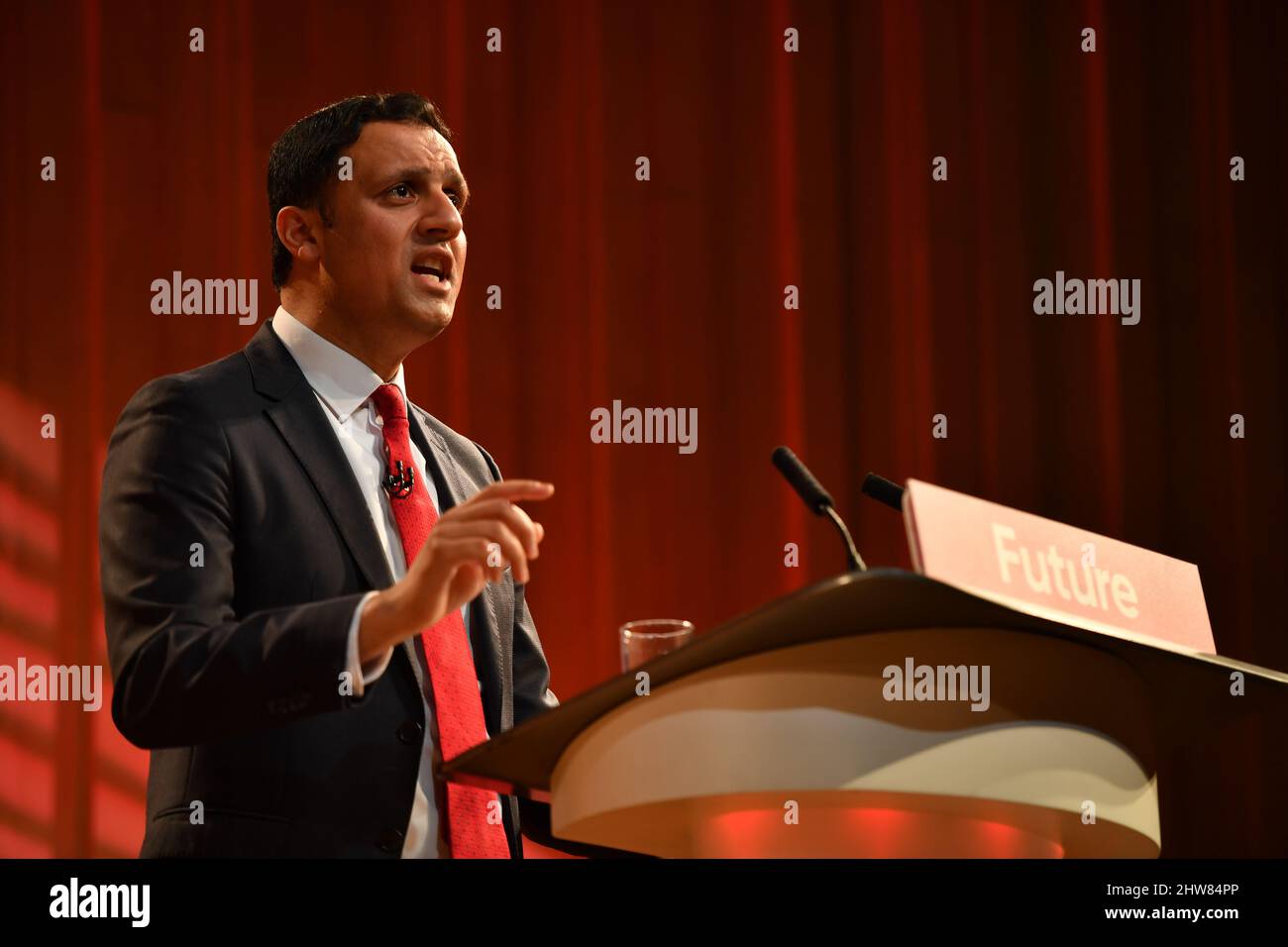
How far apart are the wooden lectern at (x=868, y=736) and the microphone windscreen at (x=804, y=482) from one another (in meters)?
0.20

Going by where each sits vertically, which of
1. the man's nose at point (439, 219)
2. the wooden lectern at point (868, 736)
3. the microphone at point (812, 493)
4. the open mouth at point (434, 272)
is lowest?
the wooden lectern at point (868, 736)

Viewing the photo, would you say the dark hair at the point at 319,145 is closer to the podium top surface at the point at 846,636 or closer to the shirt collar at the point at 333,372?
the shirt collar at the point at 333,372

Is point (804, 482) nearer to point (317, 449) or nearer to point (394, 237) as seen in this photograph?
point (317, 449)

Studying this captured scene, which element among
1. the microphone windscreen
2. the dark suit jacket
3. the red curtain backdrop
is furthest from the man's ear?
the red curtain backdrop

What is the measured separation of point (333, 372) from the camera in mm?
1720

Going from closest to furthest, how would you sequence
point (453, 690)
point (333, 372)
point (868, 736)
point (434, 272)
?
point (868, 736), point (453, 690), point (333, 372), point (434, 272)

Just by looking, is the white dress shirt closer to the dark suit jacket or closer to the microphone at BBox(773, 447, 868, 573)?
the dark suit jacket

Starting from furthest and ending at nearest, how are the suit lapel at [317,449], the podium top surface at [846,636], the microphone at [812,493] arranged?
the suit lapel at [317,449] < the microphone at [812,493] < the podium top surface at [846,636]

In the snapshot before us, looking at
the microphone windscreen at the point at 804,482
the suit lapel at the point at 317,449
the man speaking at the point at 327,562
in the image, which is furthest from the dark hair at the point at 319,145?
the microphone windscreen at the point at 804,482

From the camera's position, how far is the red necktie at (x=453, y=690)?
58.4 inches

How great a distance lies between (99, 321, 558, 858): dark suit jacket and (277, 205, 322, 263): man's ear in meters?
0.27

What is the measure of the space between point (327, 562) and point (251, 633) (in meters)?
0.24

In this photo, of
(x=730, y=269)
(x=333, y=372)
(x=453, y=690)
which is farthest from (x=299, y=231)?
(x=730, y=269)
